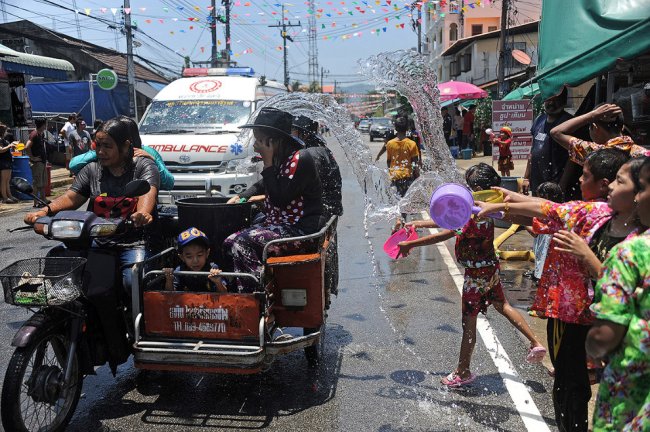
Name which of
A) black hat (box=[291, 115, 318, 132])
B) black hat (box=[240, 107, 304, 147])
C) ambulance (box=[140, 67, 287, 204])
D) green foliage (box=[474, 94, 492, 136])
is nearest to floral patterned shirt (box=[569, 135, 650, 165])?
black hat (box=[240, 107, 304, 147])

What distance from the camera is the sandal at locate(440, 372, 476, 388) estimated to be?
177 inches

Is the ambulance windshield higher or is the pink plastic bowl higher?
the ambulance windshield

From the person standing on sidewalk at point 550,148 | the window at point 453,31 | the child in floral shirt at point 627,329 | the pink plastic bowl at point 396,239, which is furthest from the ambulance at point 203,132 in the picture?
the window at point 453,31

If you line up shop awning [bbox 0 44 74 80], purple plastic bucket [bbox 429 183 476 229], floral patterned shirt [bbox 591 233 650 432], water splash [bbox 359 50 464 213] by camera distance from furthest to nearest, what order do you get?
shop awning [bbox 0 44 74 80] → water splash [bbox 359 50 464 213] → purple plastic bucket [bbox 429 183 476 229] → floral patterned shirt [bbox 591 233 650 432]

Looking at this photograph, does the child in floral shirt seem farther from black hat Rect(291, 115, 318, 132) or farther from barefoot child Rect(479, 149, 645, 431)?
black hat Rect(291, 115, 318, 132)

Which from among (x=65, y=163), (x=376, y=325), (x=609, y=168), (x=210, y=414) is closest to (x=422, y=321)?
(x=376, y=325)

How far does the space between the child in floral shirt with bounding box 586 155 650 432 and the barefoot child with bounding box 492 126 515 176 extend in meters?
11.3

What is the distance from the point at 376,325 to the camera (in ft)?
19.5

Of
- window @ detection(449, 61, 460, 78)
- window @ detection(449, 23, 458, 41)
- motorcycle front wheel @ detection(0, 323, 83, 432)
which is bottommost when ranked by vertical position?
motorcycle front wheel @ detection(0, 323, 83, 432)

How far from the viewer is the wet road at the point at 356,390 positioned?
3.97 metres

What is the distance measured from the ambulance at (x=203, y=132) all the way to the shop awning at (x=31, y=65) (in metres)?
7.11

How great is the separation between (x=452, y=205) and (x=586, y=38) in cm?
409

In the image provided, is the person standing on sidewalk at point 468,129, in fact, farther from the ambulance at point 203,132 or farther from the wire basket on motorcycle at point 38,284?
the wire basket on motorcycle at point 38,284

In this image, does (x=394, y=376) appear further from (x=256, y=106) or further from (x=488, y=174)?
(x=256, y=106)
